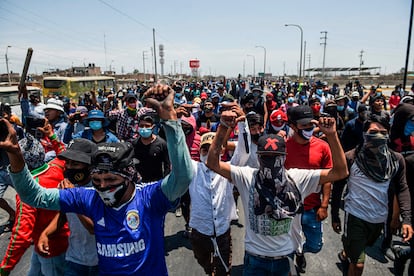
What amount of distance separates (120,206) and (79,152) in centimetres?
73

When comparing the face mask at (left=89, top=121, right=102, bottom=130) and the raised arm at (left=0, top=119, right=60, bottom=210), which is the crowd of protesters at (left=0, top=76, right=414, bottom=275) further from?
the face mask at (left=89, top=121, right=102, bottom=130)

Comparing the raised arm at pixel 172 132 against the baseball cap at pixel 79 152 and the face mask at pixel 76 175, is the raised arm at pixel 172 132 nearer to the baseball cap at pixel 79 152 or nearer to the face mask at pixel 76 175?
the baseball cap at pixel 79 152

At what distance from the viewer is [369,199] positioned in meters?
2.98

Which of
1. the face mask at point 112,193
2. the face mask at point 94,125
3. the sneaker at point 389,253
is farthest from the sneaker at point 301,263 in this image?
the face mask at point 94,125

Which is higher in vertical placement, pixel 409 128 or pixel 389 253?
pixel 409 128

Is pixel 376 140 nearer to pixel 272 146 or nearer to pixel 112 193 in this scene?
pixel 272 146

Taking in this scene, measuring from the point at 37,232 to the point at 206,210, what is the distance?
154 cm

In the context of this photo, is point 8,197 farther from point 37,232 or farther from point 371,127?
point 371,127

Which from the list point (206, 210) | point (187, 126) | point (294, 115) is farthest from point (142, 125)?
point (294, 115)

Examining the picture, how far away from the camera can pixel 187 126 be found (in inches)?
197

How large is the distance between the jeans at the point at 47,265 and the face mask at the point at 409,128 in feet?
14.2

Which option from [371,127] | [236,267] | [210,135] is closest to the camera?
[371,127]

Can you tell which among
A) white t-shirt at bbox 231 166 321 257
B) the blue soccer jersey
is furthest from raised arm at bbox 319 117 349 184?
the blue soccer jersey

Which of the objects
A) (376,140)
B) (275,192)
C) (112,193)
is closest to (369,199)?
(376,140)
